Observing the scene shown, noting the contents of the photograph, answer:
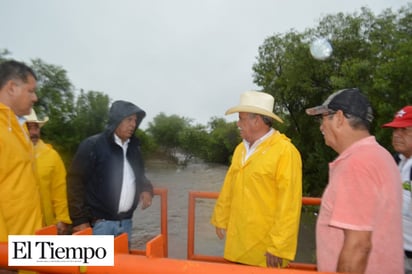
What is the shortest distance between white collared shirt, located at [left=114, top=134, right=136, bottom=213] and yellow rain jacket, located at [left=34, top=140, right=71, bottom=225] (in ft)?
1.86

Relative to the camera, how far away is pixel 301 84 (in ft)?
76.3

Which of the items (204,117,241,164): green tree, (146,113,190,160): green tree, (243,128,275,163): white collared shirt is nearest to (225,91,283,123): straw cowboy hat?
(243,128,275,163): white collared shirt

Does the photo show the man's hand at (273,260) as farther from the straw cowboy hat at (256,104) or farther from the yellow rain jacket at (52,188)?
the yellow rain jacket at (52,188)

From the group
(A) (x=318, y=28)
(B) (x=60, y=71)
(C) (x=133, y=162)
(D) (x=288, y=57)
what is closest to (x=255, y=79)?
(D) (x=288, y=57)

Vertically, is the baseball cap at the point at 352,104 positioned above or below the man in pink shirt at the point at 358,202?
above

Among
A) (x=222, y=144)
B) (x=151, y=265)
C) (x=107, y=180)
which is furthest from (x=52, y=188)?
(x=222, y=144)

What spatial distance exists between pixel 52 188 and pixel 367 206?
111 inches

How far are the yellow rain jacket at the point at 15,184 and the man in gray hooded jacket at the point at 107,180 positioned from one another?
2.28ft

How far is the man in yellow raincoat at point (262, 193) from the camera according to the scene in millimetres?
2506

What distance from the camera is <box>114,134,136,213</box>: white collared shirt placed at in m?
3.17

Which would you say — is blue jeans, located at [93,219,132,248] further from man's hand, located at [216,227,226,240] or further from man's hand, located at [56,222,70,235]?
man's hand, located at [216,227,226,240]

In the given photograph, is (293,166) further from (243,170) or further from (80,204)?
(80,204)

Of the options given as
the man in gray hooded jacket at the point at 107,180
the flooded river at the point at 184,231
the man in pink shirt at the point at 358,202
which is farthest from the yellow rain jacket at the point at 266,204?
the flooded river at the point at 184,231

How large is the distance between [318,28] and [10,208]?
24.6m
